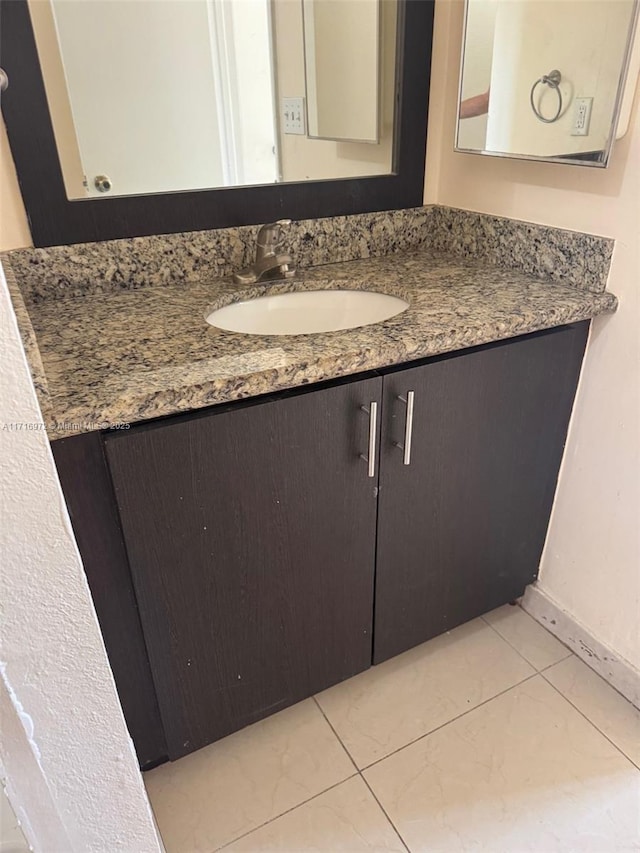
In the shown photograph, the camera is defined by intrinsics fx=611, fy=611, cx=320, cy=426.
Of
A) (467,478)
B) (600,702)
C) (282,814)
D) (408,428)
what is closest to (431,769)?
(282,814)

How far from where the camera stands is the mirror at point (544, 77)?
3.22ft

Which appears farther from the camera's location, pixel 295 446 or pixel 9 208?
pixel 9 208

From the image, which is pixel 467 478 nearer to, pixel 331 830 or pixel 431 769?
pixel 431 769

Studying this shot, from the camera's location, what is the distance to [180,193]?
3.88 ft

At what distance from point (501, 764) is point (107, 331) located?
3.64ft

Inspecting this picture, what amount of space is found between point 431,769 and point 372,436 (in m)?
0.71

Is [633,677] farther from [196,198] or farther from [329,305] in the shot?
[196,198]

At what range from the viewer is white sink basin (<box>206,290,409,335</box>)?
48.6 inches

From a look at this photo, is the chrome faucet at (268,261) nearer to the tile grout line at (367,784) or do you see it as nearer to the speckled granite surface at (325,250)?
the speckled granite surface at (325,250)

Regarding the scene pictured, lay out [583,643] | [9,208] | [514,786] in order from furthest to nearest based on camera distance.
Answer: [583,643] < [514,786] < [9,208]

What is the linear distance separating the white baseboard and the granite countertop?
73 centimetres

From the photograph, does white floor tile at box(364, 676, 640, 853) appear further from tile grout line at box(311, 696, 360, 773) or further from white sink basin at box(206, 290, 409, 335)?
white sink basin at box(206, 290, 409, 335)

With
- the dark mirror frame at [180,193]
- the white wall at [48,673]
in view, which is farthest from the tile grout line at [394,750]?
the dark mirror frame at [180,193]

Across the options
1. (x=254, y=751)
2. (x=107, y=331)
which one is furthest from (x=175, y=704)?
(x=107, y=331)
